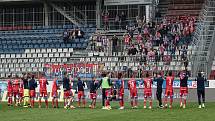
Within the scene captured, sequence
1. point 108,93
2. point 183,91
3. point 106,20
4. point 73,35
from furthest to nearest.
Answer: point 106,20 → point 73,35 → point 183,91 → point 108,93

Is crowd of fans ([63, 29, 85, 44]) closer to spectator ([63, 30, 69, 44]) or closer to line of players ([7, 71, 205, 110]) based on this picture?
spectator ([63, 30, 69, 44])

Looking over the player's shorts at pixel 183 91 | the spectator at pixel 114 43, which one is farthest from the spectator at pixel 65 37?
the player's shorts at pixel 183 91

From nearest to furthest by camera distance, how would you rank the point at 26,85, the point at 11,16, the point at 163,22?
1. the point at 26,85
2. the point at 163,22
3. the point at 11,16

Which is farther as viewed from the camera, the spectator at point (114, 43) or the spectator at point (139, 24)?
the spectator at point (139, 24)

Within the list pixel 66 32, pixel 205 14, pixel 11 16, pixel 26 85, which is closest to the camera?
pixel 26 85

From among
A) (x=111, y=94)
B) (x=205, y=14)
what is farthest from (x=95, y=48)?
(x=111, y=94)

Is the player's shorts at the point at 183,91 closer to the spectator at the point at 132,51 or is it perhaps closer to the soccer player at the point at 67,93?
the soccer player at the point at 67,93

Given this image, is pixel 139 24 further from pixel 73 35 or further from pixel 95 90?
pixel 95 90

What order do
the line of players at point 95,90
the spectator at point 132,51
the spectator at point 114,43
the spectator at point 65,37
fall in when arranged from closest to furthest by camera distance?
the line of players at point 95,90, the spectator at point 132,51, the spectator at point 114,43, the spectator at point 65,37

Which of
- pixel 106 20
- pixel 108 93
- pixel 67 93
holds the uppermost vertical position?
pixel 106 20

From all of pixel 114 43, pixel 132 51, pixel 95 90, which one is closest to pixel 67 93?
pixel 95 90

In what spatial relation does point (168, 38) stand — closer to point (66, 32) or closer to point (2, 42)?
point (66, 32)

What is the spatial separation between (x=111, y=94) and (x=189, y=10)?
73.3 ft

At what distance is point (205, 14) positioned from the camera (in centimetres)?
4688
